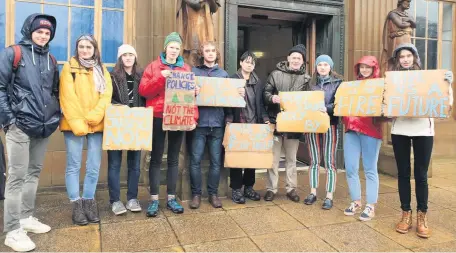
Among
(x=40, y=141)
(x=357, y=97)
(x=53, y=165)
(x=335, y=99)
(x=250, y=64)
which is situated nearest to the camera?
(x=40, y=141)

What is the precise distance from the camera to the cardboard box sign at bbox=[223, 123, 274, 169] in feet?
14.2

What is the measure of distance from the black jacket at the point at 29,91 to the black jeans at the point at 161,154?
3.44ft

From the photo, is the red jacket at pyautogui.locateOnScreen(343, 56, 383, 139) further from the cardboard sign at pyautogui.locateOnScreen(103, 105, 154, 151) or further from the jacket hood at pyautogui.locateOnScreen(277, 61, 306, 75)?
the cardboard sign at pyautogui.locateOnScreen(103, 105, 154, 151)

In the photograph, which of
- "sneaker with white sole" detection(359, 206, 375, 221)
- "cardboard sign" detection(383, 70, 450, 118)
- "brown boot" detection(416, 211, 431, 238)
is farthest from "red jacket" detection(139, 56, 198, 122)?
"brown boot" detection(416, 211, 431, 238)

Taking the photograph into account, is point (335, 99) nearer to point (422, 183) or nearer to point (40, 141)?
point (422, 183)

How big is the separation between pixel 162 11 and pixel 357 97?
349 cm

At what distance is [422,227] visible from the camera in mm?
3537

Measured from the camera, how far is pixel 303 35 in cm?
763

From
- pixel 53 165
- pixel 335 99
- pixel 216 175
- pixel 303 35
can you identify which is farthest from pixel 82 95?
pixel 303 35

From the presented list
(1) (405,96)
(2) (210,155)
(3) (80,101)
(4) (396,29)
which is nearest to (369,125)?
(1) (405,96)

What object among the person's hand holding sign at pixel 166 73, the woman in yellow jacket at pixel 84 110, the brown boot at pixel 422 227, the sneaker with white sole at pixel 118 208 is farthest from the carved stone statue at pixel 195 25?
the brown boot at pixel 422 227

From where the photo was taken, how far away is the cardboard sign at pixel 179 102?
3.88 metres

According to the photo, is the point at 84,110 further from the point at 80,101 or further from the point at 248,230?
the point at 248,230

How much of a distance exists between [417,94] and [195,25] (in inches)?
111
